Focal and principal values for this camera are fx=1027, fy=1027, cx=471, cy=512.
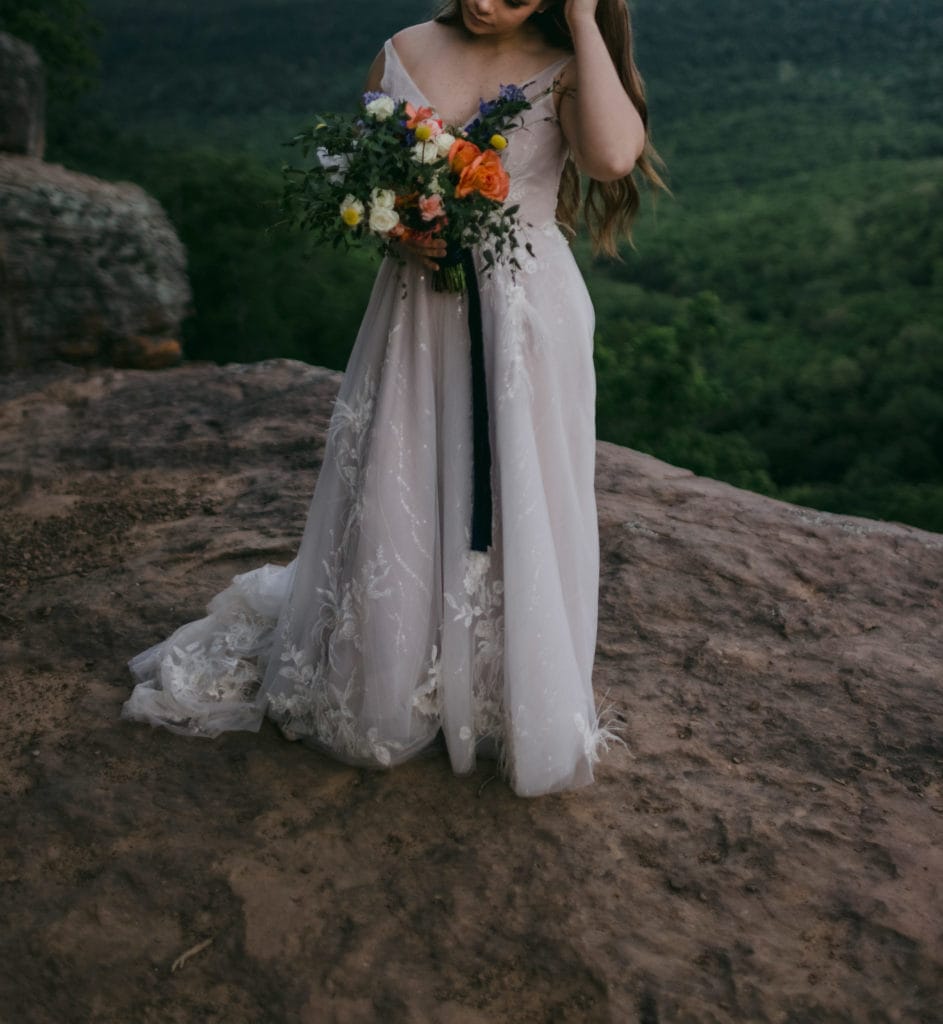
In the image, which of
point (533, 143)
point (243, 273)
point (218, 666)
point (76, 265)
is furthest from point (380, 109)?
point (243, 273)

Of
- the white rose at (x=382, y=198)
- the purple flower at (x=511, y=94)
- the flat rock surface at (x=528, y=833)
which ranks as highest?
the purple flower at (x=511, y=94)

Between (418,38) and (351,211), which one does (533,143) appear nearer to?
(418,38)

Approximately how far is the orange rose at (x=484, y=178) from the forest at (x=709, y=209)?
7.57 metres

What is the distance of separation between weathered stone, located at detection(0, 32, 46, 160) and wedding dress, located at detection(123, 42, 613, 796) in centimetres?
586

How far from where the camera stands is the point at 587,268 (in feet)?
47.0

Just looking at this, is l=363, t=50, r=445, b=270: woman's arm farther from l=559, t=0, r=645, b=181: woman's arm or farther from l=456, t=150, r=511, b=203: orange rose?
l=559, t=0, r=645, b=181: woman's arm

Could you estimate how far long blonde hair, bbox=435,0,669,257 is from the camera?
105 inches

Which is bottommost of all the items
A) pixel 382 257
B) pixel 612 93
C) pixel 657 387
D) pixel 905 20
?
pixel 657 387

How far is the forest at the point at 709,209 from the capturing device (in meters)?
11.2

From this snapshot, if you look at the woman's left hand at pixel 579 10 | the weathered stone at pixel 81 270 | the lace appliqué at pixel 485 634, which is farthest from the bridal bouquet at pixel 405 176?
the weathered stone at pixel 81 270

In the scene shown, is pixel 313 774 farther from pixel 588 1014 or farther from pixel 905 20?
pixel 905 20

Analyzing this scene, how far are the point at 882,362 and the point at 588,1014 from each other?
445 inches

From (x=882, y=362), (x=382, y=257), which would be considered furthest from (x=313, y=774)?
(x=882, y=362)

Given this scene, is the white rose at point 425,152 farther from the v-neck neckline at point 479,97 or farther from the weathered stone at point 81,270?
the weathered stone at point 81,270
